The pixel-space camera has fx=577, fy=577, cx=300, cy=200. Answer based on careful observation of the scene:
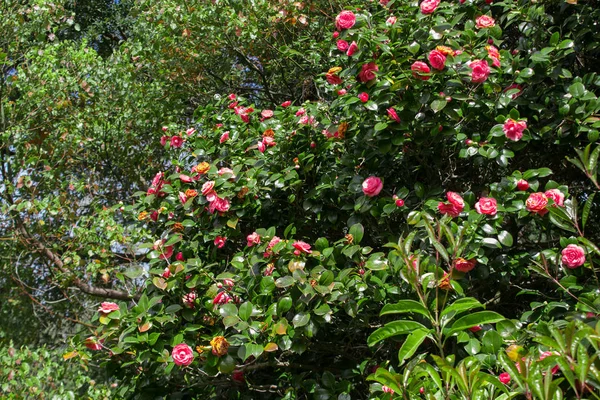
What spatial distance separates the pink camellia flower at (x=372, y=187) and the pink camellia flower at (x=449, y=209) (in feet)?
0.94

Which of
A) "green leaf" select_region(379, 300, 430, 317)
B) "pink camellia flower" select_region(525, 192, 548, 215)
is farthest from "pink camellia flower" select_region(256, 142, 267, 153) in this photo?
"green leaf" select_region(379, 300, 430, 317)

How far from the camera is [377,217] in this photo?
253cm

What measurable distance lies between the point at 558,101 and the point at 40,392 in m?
3.53

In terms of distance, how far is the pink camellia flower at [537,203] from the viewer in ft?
6.79

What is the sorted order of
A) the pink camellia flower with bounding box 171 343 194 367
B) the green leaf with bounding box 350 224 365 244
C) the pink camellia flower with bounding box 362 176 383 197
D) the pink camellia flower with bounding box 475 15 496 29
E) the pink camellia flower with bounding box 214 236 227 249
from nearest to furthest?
the pink camellia flower with bounding box 171 343 194 367 < the green leaf with bounding box 350 224 365 244 < the pink camellia flower with bounding box 362 176 383 197 < the pink camellia flower with bounding box 475 15 496 29 < the pink camellia flower with bounding box 214 236 227 249

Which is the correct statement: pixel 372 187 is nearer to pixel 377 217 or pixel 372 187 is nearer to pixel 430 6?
pixel 377 217

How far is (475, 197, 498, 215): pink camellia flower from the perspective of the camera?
212 cm

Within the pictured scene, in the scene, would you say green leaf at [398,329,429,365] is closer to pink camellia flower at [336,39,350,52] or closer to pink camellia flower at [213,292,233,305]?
pink camellia flower at [213,292,233,305]

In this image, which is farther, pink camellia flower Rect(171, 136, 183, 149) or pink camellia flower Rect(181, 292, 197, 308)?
pink camellia flower Rect(171, 136, 183, 149)

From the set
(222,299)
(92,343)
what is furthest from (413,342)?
(92,343)

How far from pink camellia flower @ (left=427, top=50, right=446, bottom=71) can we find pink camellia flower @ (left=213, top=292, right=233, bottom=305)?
49.6 inches

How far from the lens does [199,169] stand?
9.30ft

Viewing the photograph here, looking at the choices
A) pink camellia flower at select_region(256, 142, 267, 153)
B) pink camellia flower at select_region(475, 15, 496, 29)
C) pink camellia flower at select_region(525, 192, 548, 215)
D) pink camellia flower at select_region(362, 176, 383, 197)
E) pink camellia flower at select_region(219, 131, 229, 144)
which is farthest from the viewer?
pink camellia flower at select_region(219, 131, 229, 144)

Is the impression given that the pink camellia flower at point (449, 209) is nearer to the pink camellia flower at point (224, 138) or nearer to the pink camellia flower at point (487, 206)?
the pink camellia flower at point (487, 206)
